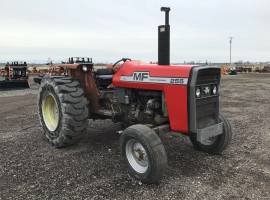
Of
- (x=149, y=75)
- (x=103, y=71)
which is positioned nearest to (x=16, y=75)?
(x=103, y=71)

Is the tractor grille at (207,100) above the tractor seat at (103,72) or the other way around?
the other way around

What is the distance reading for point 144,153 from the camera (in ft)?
16.9

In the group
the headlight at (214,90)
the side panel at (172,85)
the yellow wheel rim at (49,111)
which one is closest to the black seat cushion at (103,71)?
the yellow wheel rim at (49,111)

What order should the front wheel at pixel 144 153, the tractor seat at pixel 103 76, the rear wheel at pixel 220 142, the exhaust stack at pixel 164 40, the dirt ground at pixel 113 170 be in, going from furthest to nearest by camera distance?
1. the tractor seat at pixel 103 76
2. the rear wheel at pixel 220 142
3. the exhaust stack at pixel 164 40
4. the front wheel at pixel 144 153
5. the dirt ground at pixel 113 170

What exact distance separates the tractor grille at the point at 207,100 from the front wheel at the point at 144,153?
0.82 metres

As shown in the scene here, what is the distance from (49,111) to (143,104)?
7.77ft

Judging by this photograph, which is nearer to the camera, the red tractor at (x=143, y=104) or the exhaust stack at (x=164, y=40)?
the red tractor at (x=143, y=104)

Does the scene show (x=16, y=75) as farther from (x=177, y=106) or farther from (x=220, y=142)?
(x=177, y=106)

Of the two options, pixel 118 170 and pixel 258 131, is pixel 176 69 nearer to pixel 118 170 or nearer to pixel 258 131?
pixel 118 170

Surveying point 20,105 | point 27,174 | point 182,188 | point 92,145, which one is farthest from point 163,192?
point 20,105

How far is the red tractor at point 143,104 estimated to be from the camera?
5086 mm

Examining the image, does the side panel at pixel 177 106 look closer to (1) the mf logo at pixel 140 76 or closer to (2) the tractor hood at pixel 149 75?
(2) the tractor hood at pixel 149 75

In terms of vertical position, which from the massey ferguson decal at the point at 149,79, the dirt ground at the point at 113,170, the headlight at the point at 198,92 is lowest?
the dirt ground at the point at 113,170

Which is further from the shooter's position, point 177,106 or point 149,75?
point 149,75
